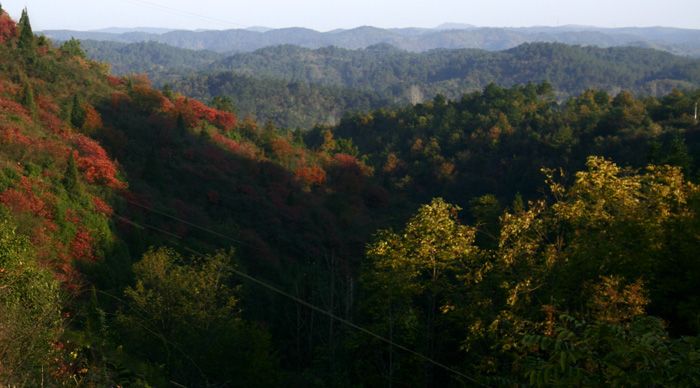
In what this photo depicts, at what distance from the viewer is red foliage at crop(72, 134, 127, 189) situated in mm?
28438

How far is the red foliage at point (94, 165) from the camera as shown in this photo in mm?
A: 28438

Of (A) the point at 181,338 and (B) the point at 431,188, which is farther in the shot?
(B) the point at 431,188

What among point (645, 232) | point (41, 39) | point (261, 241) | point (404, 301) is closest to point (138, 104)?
point (41, 39)

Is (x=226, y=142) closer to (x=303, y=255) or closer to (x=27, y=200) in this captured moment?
(x=303, y=255)

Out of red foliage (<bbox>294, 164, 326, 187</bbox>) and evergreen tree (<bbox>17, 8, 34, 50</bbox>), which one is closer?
evergreen tree (<bbox>17, 8, 34, 50</bbox>)

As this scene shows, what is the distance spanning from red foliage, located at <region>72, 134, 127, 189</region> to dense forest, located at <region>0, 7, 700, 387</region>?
115 millimetres

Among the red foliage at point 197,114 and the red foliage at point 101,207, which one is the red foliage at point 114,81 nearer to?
the red foliage at point 197,114

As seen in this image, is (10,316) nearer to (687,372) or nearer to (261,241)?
(687,372)

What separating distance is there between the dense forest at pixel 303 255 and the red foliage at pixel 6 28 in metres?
0.23

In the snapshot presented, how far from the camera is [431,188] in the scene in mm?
67000

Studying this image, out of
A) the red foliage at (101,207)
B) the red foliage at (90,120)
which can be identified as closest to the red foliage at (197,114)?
the red foliage at (90,120)

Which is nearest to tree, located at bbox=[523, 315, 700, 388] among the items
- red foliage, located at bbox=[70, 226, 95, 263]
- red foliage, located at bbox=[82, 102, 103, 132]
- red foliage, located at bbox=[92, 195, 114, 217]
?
red foliage, located at bbox=[70, 226, 95, 263]

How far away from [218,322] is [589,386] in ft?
44.0

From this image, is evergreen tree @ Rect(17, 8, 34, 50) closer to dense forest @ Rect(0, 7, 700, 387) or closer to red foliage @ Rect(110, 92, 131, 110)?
dense forest @ Rect(0, 7, 700, 387)
